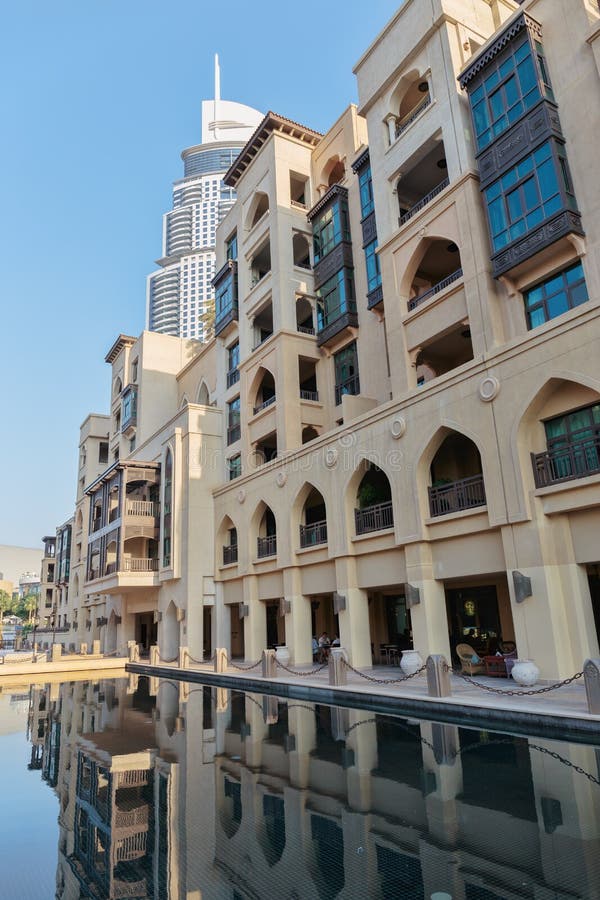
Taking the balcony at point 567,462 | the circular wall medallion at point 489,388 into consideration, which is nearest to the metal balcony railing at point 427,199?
the circular wall medallion at point 489,388

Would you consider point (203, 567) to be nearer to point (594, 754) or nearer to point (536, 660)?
point (536, 660)

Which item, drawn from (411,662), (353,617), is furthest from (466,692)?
(353,617)

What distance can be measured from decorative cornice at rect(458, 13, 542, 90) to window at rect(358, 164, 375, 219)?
6.45 metres

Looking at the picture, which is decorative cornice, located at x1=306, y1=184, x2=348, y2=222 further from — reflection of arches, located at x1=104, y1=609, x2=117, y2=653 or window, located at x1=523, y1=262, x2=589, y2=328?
reflection of arches, located at x1=104, y1=609, x2=117, y2=653

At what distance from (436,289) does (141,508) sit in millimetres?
21593

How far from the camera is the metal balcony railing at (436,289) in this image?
1914 centimetres

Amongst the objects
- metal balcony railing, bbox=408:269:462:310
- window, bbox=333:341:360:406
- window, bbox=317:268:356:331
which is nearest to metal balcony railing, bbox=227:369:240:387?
window, bbox=317:268:356:331

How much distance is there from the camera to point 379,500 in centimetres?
2128

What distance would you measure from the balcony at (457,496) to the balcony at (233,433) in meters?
15.4

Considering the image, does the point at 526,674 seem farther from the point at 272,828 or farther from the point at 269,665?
the point at 272,828

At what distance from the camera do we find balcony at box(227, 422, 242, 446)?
1251 inches

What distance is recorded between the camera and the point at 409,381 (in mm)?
20062

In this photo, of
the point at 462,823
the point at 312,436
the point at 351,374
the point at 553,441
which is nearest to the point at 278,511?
the point at 312,436

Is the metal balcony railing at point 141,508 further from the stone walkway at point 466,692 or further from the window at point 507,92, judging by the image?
the window at point 507,92
